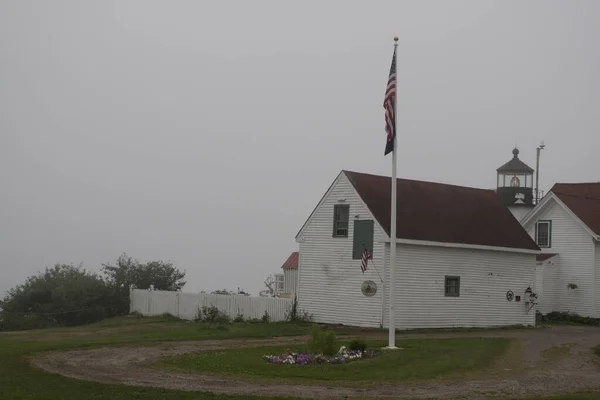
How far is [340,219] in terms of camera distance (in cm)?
3338

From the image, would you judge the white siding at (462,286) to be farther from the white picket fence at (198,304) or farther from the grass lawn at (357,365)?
the grass lawn at (357,365)

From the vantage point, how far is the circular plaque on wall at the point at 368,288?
103 ft

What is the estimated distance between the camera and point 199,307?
1415 inches

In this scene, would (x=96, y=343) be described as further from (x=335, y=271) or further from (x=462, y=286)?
(x=462, y=286)

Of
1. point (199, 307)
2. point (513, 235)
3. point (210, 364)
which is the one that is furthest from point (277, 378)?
point (513, 235)

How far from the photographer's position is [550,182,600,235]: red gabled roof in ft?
132

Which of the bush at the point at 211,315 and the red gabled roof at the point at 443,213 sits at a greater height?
the red gabled roof at the point at 443,213

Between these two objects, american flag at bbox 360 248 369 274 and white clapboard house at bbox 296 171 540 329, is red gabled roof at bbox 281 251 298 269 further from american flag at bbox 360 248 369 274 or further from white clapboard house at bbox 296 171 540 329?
american flag at bbox 360 248 369 274

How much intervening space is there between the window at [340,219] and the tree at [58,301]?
47.8ft

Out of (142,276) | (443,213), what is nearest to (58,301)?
(142,276)

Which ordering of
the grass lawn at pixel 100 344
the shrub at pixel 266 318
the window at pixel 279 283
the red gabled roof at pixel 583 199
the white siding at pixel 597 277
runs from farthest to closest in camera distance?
1. the window at pixel 279 283
2. the red gabled roof at pixel 583 199
3. the white siding at pixel 597 277
4. the shrub at pixel 266 318
5. the grass lawn at pixel 100 344

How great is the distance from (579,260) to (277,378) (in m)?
27.2

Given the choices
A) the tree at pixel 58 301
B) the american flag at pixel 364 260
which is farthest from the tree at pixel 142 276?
the american flag at pixel 364 260

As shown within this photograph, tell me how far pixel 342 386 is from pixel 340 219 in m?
17.3
